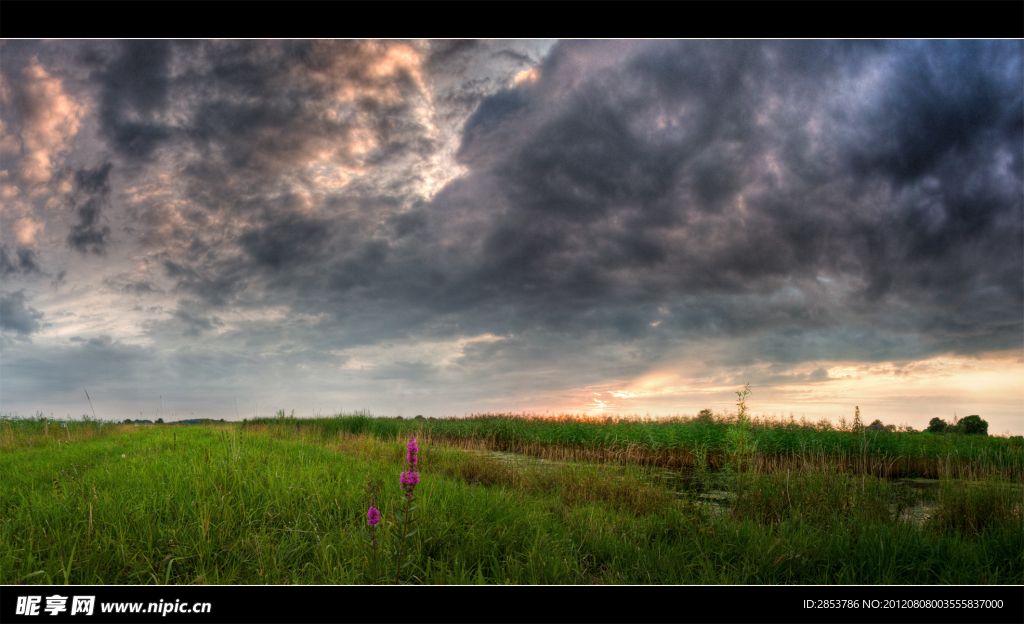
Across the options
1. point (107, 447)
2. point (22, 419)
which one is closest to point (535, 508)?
point (107, 447)

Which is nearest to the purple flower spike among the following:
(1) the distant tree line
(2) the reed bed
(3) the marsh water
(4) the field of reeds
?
(4) the field of reeds

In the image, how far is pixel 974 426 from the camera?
19312mm

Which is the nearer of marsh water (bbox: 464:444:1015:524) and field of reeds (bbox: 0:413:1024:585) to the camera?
field of reeds (bbox: 0:413:1024:585)

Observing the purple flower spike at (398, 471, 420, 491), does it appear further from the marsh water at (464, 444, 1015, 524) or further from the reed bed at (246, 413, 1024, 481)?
the reed bed at (246, 413, 1024, 481)

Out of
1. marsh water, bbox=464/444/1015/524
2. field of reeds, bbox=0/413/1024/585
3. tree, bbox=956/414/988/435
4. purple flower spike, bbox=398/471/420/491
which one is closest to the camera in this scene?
purple flower spike, bbox=398/471/420/491

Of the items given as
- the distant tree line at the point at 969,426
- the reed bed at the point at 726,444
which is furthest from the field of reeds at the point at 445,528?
the distant tree line at the point at 969,426

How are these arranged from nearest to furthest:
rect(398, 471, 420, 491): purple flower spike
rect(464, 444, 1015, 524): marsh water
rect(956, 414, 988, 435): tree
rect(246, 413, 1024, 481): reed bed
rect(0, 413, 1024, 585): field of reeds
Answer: rect(398, 471, 420, 491): purple flower spike → rect(0, 413, 1024, 585): field of reeds → rect(464, 444, 1015, 524): marsh water → rect(246, 413, 1024, 481): reed bed → rect(956, 414, 988, 435): tree

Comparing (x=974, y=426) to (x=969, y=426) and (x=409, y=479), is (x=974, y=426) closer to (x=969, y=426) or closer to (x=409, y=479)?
(x=969, y=426)

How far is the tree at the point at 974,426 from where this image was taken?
62.7ft

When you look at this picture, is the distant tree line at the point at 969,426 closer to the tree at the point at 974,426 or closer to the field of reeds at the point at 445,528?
the tree at the point at 974,426

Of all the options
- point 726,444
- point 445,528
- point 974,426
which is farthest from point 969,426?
point 445,528

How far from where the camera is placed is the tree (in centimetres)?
1911
